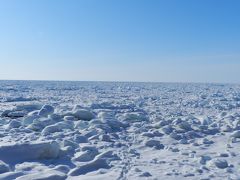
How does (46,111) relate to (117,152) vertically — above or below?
above

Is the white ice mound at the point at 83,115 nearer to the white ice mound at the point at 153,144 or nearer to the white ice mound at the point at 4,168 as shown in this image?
the white ice mound at the point at 153,144

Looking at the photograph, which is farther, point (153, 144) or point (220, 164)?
point (153, 144)

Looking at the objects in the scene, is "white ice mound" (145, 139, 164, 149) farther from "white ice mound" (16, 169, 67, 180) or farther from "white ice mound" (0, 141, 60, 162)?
"white ice mound" (16, 169, 67, 180)

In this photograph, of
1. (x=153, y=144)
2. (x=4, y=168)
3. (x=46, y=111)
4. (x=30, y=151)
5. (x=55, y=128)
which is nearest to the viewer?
(x=4, y=168)

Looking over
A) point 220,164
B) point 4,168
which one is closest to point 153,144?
point 220,164

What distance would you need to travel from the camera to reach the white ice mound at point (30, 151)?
505 centimetres

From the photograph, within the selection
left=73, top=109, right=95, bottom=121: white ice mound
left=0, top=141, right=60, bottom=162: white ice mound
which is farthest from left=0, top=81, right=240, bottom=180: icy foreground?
left=73, top=109, right=95, bottom=121: white ice mound

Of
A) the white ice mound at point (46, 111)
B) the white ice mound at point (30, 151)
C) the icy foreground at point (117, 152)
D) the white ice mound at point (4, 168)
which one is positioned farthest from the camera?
the white ice mound at point (46, 111)

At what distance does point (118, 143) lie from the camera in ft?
21.2

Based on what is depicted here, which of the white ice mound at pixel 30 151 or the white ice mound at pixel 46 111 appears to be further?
the white ice mound at pixel 46 111

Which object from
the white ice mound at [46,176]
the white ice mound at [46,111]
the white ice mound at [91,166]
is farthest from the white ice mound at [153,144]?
the white ice mound at [46,111]

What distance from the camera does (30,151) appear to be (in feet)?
17.0

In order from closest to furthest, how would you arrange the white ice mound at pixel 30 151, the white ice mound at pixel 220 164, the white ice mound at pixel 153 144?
1. the white ice mound at pixel 220 164
2. the white ice mound at pixel 30 151
3. the white ice mound at pixel 153 144

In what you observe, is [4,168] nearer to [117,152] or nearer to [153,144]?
[117,152]
